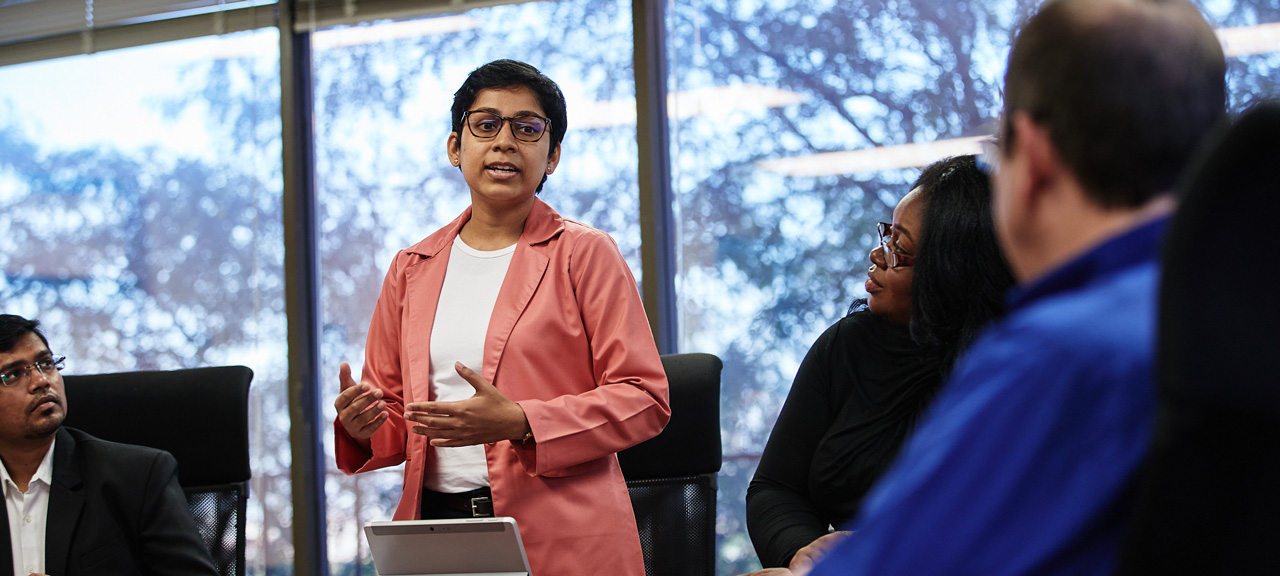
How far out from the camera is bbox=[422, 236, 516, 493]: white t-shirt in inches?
69.4

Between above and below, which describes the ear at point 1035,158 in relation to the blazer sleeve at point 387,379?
above

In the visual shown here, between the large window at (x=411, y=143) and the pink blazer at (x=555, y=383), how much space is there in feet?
5.40

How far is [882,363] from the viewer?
1.80 meters

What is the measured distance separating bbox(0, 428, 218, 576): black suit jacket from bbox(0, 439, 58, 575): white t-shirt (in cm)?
2

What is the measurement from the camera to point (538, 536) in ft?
5.60

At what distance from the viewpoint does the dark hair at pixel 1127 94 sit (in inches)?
23.7

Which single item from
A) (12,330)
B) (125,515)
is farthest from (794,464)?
(12,330)

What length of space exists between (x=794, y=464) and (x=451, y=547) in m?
0.65

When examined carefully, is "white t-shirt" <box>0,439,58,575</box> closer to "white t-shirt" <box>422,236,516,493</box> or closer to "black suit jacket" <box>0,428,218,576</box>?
"black suit jacket" <box>0,428,218,576</box>

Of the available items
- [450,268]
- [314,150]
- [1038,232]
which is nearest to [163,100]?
[314,150]

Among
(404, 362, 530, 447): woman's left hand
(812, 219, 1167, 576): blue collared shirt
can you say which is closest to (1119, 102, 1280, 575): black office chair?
(812, 219, 1167, 576): blue collared shirt

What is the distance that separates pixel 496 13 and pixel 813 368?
2310 mm

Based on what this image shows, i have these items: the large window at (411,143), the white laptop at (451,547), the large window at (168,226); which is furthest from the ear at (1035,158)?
the large window at (168,226)

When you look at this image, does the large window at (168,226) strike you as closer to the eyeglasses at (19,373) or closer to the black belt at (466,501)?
the eyeglasses at (19,373)
